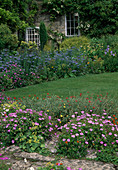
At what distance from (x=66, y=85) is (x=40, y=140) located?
146 inches

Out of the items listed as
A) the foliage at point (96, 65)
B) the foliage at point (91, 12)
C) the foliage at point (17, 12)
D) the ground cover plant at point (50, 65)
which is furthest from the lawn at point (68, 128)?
the foliage at point (91, 12)

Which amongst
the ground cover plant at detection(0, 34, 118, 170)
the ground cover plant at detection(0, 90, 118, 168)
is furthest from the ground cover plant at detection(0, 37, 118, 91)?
the ground cover plant at detection(0, 90, 118, 168)

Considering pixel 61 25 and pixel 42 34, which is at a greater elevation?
pixel 61 25

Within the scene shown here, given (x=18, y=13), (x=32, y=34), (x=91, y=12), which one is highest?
(x=91, y=12)

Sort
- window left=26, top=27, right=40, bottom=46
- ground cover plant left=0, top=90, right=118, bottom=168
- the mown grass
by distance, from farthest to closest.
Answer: window left=26, top=27, right=40, bottom=46, the mown grass, ground cover plant left=0, top=90, right=118, bottom=168

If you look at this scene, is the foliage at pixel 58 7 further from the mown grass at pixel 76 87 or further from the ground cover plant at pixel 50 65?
the mown grass at pixel 76 87

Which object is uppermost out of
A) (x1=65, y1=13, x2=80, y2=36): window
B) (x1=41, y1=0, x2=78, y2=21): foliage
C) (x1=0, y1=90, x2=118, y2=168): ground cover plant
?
(x1=41, y1=0, x2=78, y2=21): foliage

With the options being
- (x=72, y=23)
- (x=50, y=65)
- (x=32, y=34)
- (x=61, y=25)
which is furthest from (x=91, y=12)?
(x=50, y=65)

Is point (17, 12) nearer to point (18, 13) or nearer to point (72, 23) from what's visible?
point (18, 13)

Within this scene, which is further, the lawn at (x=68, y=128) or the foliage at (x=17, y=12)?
the foliage at (x=17, y=12)

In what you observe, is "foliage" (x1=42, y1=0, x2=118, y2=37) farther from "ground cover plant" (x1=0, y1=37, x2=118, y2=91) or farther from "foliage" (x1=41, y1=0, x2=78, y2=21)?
"ground cover plant" (x1=0, y1=37, x2=118, y2=91)

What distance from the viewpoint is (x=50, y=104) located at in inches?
159

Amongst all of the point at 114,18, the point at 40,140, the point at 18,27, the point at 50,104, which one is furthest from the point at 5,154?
the point at 114,18

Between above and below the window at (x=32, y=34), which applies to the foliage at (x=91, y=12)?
above
